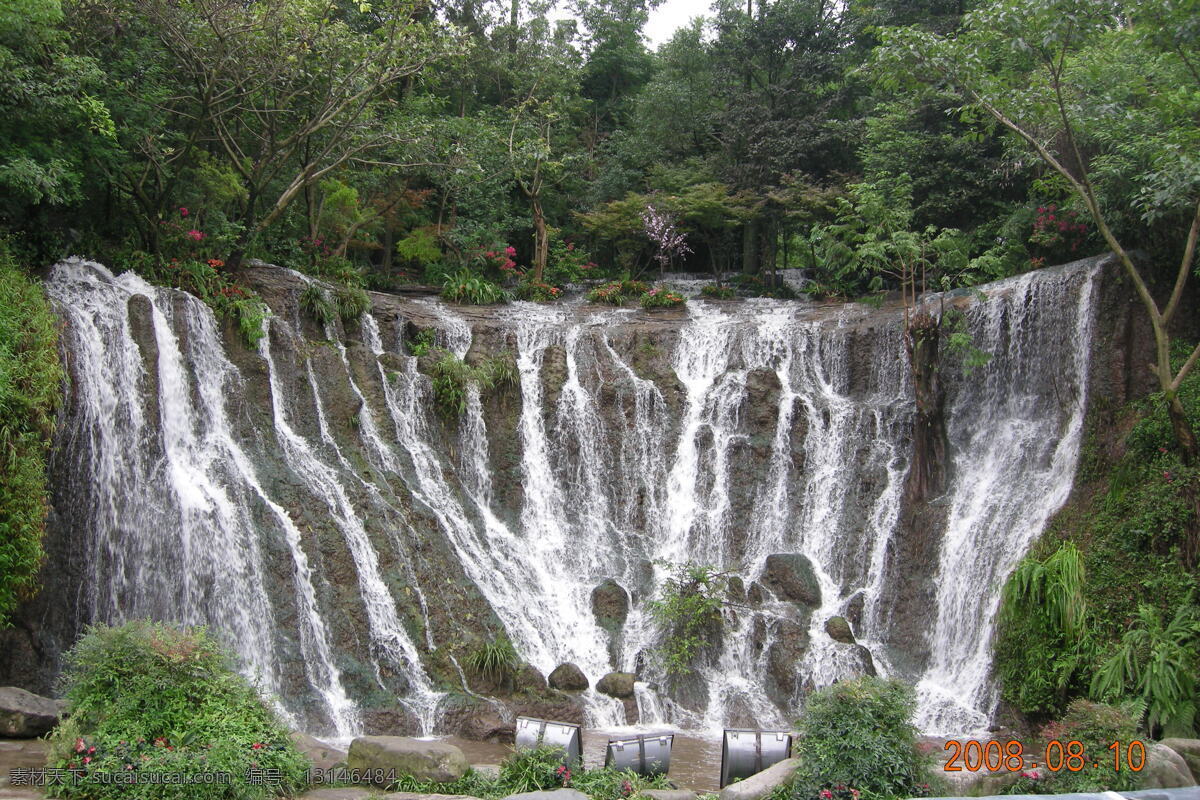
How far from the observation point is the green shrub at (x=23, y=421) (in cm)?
1080

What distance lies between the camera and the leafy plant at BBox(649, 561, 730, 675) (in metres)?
14.4

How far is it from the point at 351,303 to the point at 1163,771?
15.3 m

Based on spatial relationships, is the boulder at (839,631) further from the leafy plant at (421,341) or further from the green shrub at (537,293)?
the green shrub at (537,293)

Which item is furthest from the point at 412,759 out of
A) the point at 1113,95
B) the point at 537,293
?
the point at 537,293

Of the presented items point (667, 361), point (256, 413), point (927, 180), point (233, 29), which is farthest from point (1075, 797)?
point (927, 180)

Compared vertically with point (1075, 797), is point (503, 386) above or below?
above

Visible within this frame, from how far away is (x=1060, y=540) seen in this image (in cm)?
1370

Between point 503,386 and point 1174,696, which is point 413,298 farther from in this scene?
point 1174,696

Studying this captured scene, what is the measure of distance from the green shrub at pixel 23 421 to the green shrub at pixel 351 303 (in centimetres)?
557

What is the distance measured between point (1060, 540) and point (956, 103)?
13584 millimetres

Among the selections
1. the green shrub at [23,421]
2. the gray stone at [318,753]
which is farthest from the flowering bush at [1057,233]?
the green shrub at [23,421]

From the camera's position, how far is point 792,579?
15.8m

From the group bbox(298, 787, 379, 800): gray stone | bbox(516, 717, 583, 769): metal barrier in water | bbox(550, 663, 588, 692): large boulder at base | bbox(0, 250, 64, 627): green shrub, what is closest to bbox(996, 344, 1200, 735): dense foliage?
bbox(550, 663, 588, 692): large boulder at base

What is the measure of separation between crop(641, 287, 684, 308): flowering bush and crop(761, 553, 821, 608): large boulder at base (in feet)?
28.9
